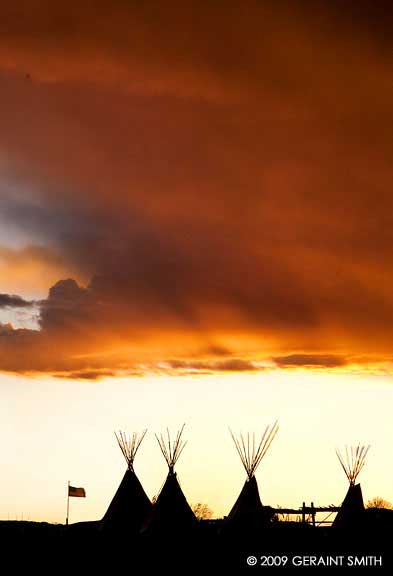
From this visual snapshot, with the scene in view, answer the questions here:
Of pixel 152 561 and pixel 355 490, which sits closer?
pixel 152 561

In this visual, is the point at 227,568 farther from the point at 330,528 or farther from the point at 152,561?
the point at 330,528

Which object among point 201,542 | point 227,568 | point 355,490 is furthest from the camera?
point 355,490

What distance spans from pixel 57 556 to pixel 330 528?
38.8ft

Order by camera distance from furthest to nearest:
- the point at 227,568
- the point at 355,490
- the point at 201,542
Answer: the point at 355,490 → the point at 201,542 → the point at 227,568

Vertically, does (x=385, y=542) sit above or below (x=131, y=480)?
below

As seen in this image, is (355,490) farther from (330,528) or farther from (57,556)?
(57,556)

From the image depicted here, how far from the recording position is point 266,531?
4534 centimetres

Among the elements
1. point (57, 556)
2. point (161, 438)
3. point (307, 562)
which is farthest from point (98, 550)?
point (307, 562)

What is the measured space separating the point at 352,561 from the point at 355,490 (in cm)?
672

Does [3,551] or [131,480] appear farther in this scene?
[131,480]

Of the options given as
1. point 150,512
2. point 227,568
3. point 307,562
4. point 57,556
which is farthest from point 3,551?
point 307,562

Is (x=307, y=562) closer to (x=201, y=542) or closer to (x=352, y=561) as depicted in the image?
(x=352, y=561)

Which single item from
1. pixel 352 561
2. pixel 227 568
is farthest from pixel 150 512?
pixel 352 561

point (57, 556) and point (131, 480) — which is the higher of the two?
point (131, 480)
